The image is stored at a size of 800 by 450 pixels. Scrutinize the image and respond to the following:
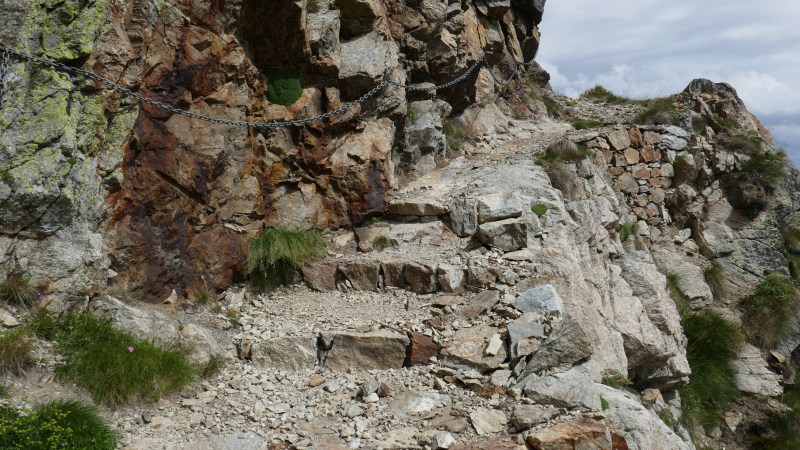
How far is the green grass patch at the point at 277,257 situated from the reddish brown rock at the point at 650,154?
26.5ft

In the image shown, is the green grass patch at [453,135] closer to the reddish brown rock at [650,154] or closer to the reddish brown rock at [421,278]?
the reddish brown rock at [650,154]

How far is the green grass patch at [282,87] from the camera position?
8.88 meters

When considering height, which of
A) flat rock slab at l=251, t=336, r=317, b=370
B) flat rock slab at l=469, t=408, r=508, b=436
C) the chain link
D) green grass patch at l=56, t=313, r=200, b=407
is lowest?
flat rock slab at l=469, t=408, r=508, b=436

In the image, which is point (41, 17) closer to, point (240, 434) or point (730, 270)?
point (240, 434)

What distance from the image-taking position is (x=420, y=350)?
644 centimetres

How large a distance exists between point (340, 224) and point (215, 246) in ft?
7.18

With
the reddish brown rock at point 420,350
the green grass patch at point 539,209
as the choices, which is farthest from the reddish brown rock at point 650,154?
the reddish brown rock at point 420,350

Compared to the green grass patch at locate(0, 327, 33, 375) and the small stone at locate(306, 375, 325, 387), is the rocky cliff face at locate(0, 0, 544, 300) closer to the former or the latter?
the green grass patch at locate(0, 327, 33, 375)

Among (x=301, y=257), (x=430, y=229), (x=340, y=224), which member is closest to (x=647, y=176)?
(x=430, y=229)

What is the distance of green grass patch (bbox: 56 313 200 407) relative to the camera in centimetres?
506

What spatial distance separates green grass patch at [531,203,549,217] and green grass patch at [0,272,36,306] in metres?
6.23

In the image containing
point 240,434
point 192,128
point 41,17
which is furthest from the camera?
point 192,128

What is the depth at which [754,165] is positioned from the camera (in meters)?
14.0

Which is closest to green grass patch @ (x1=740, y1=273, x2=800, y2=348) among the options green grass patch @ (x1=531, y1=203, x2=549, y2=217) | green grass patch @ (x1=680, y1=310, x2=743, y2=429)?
green grass patch @ (x1=680, y1=310, x2=743, y2=429)
